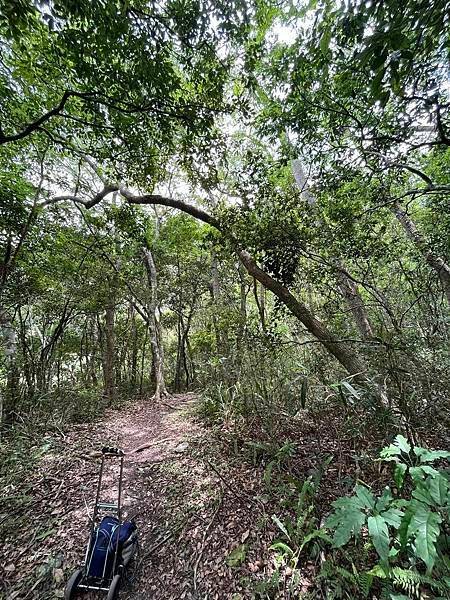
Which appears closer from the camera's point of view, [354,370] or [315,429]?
[315,429]

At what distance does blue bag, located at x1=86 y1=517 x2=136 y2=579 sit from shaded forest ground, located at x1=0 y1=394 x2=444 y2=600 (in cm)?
37

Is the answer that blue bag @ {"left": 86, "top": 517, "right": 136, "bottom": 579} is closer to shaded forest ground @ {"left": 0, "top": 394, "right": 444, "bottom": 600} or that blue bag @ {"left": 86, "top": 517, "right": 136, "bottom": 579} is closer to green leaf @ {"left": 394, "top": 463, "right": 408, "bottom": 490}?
shaded forest ground @ {"left": 0, "top": 394, "right": 444, "bottom": 600}

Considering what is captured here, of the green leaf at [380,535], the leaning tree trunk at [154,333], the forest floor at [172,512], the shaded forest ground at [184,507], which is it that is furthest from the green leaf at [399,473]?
the leaning tree trunk at [154,333]

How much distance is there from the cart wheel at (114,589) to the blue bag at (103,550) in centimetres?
11

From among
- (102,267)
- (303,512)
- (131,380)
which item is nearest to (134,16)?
(303,512)

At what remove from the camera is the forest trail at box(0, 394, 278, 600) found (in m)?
2.50

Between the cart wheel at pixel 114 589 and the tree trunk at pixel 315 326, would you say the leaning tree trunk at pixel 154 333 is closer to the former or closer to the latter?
the tree trunk at pixel 315 326

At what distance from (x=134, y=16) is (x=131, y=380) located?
13.0 meters

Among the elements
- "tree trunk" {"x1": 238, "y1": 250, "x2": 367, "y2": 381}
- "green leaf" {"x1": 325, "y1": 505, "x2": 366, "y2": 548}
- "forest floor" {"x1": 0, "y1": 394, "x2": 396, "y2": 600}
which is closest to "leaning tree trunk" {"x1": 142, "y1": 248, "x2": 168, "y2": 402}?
"forest floor" {"x1": 0, "y1": 394, "x2": 396, "y2": 600}

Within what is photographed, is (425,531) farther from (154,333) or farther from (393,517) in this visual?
(154,333)

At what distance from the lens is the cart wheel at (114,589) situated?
2.23m

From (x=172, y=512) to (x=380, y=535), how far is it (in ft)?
8.09

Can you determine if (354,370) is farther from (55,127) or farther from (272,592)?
(55,127)

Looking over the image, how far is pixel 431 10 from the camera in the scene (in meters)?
1.40
